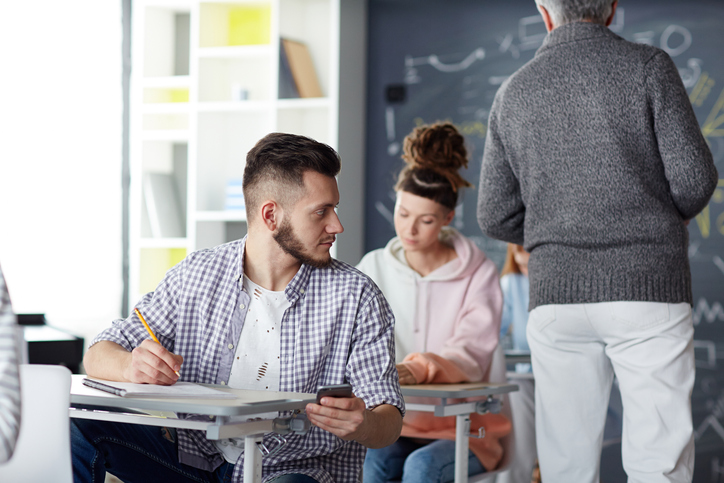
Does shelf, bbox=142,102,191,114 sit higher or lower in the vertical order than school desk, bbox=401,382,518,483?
higher

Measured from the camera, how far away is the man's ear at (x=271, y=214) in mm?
1655

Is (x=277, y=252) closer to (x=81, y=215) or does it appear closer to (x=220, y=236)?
(x=220, y=236)

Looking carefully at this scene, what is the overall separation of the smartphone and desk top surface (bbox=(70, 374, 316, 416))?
4 centimetres

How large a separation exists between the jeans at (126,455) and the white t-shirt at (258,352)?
102mm

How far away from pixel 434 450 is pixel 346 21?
2.64 m

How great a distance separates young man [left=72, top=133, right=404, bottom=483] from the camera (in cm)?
152

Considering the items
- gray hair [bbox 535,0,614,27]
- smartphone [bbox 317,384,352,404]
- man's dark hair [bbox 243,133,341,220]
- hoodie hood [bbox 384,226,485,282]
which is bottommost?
smartphone [bbox 317,384,352,404]

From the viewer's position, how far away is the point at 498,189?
1998 millimetres

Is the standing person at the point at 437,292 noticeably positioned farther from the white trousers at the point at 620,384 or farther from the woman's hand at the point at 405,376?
the white trousers at the point at 620,384

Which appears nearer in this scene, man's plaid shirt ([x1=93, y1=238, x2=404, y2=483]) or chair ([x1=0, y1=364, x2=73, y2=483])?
chair ([x1=0, y1=364, x2=73, y2=483])

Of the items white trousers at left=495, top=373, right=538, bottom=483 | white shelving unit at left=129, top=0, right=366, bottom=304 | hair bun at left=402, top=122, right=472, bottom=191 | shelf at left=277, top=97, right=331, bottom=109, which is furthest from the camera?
white shelving unit at left=129, top=0, right=366, bottom=304

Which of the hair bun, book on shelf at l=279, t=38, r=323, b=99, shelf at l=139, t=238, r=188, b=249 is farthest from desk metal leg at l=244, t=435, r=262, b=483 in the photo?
shelf at l=139, t=238, r=188, b=249

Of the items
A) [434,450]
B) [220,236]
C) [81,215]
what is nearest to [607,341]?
[434,450]

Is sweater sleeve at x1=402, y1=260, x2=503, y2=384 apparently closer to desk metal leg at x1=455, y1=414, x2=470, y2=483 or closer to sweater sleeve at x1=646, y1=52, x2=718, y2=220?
desk metal leg at x1=455, y1=414, x2=470, y2=483
